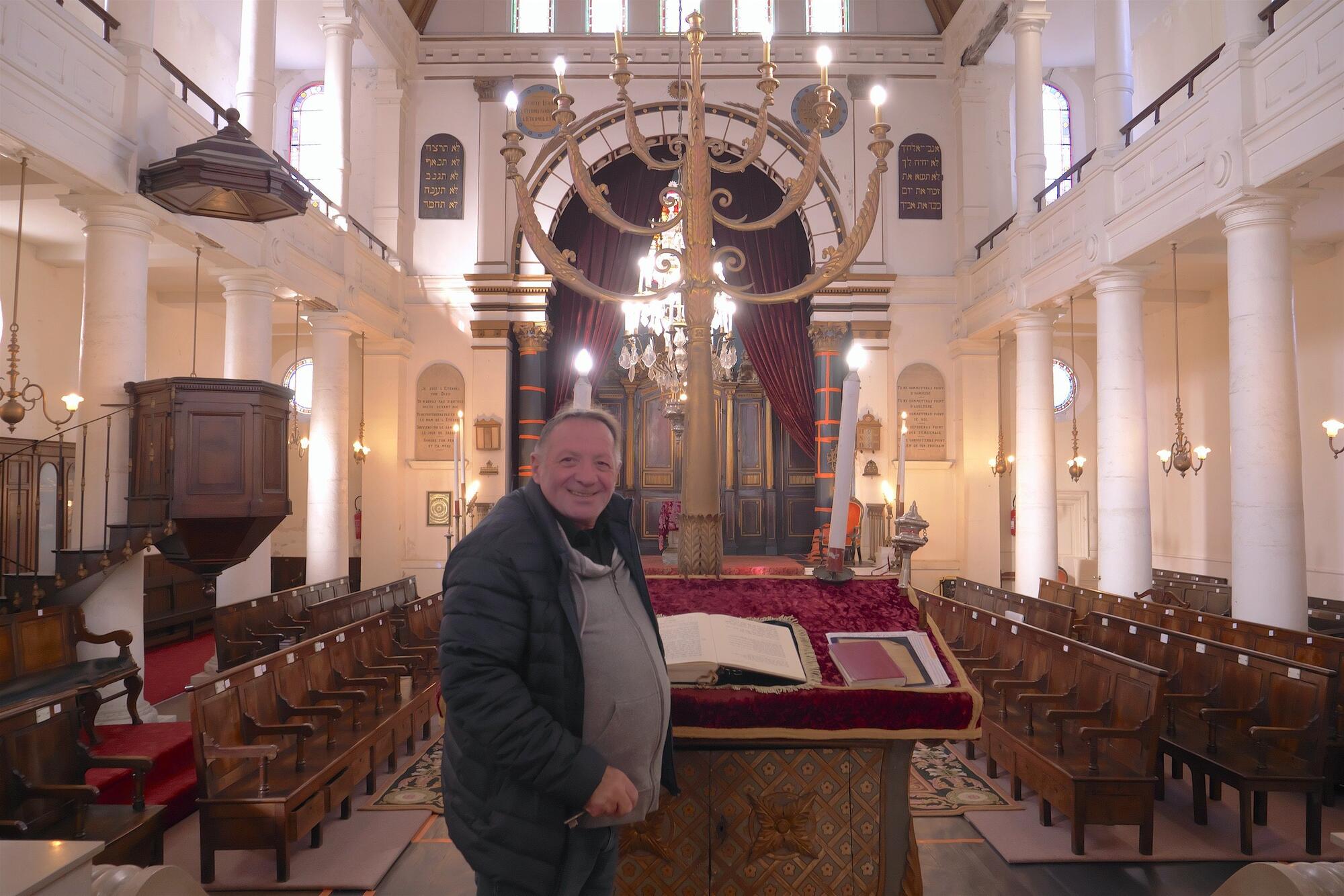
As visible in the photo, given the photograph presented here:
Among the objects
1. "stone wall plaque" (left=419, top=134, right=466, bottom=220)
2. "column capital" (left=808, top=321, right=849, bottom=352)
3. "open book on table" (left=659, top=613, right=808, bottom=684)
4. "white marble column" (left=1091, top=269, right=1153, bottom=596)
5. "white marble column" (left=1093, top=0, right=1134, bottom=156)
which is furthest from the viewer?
"stone wall plaque" (left=419, top=134, right=466, bottom=220)

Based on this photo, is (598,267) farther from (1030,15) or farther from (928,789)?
(928,789)

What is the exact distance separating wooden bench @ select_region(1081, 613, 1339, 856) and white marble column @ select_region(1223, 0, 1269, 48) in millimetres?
4661

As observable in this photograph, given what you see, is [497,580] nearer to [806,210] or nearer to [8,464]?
[8,464]

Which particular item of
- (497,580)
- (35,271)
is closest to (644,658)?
(497,580)

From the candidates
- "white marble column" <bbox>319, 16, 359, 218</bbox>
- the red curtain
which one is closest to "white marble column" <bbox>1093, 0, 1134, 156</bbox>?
the red curtain

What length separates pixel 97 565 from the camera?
5.82m

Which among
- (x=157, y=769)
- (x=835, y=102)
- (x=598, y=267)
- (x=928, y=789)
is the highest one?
(x=835, y=102)

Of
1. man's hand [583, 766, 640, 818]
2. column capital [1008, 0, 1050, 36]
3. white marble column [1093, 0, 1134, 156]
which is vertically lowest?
man's hand [583, 766, 640, 818]

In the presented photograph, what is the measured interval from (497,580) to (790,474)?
13.4 meters

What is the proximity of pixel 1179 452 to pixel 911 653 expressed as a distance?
29.1ft

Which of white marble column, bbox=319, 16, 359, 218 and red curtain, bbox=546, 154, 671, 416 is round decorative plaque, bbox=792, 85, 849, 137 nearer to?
red curtain, bbox=546, 154, 671, 416

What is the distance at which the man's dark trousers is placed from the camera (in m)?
1.88

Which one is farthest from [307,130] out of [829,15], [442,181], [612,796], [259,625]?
[612,796]

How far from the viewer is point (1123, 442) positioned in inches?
334
